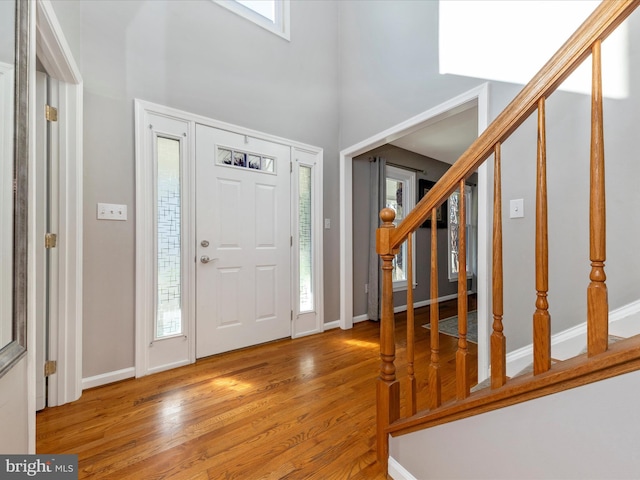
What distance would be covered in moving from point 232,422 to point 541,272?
1618mm

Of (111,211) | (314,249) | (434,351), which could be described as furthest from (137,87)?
(434,351)

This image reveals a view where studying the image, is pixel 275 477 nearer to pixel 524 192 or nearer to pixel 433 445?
pixel 433 445

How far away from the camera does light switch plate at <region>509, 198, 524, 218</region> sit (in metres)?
1.71

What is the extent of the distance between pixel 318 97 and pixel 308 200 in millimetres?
1138

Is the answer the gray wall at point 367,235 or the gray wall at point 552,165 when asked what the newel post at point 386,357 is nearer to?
the gray wall at point 552,165

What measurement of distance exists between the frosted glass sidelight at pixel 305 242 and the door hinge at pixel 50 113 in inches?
74.1

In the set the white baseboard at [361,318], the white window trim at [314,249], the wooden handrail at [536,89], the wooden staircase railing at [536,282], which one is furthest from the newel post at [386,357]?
the white baseboard at [361,318]

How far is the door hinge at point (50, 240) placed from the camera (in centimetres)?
170

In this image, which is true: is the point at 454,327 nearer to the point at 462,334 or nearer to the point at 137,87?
the point at 462,334

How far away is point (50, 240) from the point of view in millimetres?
1716

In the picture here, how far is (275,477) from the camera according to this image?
120 cm

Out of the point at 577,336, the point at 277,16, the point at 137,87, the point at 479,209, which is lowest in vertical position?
the point at 577,336

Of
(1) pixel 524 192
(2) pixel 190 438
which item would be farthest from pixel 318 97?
(2) pixel 190 438

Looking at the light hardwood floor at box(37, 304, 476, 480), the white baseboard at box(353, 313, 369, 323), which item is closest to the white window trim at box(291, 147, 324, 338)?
the white baseboard at box(353, 313, 369, 323)
